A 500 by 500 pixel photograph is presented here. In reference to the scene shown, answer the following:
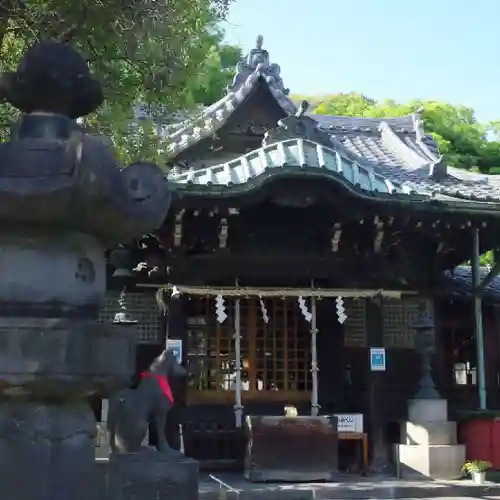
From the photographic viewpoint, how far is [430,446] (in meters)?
11.5

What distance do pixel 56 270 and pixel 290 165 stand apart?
24.1ft

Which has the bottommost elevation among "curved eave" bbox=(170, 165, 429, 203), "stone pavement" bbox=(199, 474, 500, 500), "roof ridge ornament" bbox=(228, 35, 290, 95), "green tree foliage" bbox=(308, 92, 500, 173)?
"stone pavement" bbox=(199, 474, 500, 500)

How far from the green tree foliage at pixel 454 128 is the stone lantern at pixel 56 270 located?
1029 inches

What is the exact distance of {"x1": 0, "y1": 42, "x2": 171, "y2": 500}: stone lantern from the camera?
429 centimetres

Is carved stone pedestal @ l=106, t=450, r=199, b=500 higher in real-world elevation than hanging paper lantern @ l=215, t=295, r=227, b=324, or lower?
lower

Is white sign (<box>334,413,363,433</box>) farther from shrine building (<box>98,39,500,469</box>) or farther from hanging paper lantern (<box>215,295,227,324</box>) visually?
hanging paper lantern (<box>215,295,227,324</box>)

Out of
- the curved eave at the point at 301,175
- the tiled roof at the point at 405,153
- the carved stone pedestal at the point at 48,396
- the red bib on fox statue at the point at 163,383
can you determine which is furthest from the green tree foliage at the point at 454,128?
the carved stone pedestal at the point at 48,396

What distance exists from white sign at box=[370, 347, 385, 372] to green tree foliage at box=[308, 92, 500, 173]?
18.2 m

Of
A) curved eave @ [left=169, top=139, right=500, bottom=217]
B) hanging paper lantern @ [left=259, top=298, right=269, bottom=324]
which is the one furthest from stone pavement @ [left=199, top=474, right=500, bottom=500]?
curved eave @ [left=169, top=139, right=500, bottom=217]

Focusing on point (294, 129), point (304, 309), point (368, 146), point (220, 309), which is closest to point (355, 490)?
point (304, 309)

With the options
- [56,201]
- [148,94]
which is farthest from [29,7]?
[56,201]

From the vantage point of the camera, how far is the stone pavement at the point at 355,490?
32.9 ft

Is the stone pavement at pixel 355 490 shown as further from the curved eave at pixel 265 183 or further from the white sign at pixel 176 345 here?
the curved eave at pixel 265 183

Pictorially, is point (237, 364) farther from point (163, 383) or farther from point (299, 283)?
point (163, 383)
